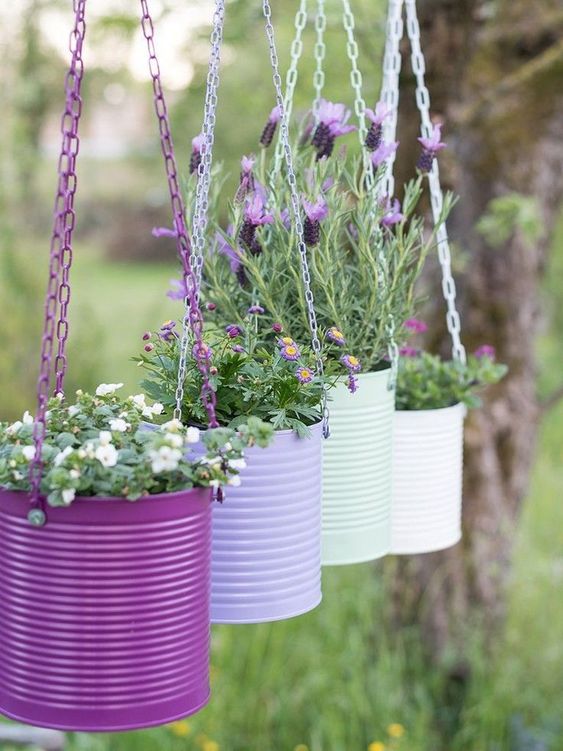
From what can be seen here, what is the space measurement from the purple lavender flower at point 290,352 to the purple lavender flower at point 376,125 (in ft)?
1.50

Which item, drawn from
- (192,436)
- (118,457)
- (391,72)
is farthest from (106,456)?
(391,72)

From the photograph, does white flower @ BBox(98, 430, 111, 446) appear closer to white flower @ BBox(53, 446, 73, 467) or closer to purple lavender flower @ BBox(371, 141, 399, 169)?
white flower @ BBox(53, 446, 73, 467)

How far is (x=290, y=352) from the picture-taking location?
5.76 feet

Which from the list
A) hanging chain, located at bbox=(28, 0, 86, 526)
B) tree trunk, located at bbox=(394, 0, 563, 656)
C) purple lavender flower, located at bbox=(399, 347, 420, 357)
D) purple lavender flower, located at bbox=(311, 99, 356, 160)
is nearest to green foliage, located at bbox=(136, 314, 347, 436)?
hanging chain, located at bbox=(28, 0, 86, 526)

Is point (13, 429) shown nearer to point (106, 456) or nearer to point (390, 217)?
point (106, 456)

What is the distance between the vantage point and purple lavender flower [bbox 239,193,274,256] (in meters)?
1.88

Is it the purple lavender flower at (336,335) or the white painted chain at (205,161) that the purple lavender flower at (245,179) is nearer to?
→ the white painted chain at (205,161)

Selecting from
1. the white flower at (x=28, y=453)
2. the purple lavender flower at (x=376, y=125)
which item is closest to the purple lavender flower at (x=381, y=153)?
the purple lavender flower at (x=376, y=125)

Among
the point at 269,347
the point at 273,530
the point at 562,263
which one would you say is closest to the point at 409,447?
the point at 269,347

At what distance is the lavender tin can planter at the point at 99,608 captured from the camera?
1.42 metres

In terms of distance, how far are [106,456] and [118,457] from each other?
37mm

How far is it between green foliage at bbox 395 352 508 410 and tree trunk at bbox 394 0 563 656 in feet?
5.40

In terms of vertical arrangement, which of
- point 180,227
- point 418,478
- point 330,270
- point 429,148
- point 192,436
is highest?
point 429,148

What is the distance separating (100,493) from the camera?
1.42 metres
